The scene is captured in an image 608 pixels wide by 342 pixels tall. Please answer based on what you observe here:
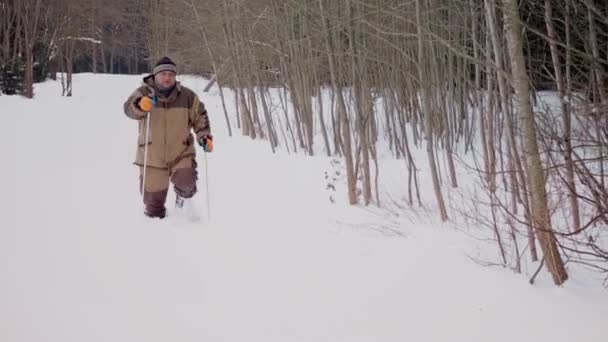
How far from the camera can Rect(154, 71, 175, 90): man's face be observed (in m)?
5.26

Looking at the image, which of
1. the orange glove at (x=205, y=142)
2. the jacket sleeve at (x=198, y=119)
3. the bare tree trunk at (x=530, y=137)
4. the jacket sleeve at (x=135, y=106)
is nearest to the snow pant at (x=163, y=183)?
the orange glove at (x=205, y=142)

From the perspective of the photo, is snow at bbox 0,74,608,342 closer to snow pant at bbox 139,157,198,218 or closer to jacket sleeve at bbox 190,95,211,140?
snow pant at bbox 139,157,198,218

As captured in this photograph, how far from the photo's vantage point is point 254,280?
3463 mm

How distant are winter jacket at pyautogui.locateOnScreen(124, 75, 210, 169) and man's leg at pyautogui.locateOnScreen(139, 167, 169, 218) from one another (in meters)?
0.09

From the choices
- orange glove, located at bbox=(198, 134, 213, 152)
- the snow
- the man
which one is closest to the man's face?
the man

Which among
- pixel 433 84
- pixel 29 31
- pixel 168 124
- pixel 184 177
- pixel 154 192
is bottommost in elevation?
pixel 154 192

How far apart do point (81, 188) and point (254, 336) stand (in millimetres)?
5025

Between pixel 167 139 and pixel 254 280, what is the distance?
2.54 m

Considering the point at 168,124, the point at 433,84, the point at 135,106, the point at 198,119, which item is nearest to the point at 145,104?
the point at 135,106

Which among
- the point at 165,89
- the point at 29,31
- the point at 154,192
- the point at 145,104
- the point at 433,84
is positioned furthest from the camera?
the point at 29,31

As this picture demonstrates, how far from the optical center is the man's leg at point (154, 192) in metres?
A: 5.45

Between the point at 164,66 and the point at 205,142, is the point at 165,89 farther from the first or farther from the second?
the point at 205,142

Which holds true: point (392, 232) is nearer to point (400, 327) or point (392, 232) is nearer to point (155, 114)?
point (400, 327)

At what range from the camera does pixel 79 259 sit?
3.80 meters
